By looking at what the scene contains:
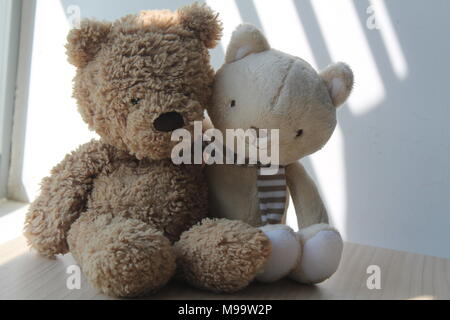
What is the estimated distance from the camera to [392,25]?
1063 mm

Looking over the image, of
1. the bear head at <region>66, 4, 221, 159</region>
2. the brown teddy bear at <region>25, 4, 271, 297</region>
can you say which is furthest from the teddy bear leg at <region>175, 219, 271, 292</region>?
the bear head at <region>66, 4, 221, 159</region>

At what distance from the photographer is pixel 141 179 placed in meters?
0.82

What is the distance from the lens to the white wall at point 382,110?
3.45 feet

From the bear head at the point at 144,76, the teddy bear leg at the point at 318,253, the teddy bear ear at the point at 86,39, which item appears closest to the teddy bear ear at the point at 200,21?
the bear head at the point at 144,76

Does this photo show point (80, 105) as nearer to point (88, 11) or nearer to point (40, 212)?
point (40, 212)

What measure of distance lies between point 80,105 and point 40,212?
0.65 feet

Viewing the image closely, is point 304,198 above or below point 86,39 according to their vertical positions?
below

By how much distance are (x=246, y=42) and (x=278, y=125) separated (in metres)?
0.14

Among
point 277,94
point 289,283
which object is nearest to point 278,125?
point 277,94

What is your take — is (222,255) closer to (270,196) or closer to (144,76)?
Answer: (270,196)

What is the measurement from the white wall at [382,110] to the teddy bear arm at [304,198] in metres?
0.27

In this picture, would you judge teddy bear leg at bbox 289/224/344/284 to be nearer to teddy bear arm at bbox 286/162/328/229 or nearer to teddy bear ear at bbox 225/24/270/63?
teddy bear arm at bbox 286/162/328/229
